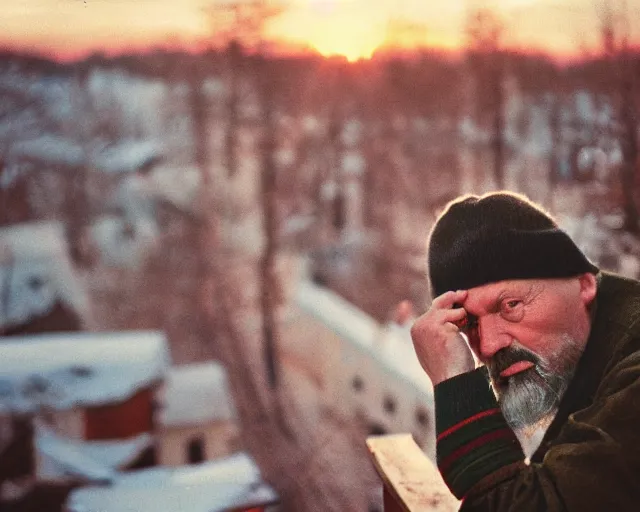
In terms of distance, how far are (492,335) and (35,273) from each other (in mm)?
1318

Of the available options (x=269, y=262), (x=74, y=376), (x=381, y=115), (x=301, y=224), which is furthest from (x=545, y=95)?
(x=74, y=376)

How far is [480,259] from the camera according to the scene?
52.1 inches

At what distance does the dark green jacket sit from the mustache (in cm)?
12

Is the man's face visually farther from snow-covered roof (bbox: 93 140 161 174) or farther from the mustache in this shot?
snow-covered roof (bbox: 93 140 161 174)

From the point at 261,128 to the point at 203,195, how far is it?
0.26 meters

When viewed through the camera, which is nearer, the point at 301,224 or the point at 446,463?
the point at 446,463

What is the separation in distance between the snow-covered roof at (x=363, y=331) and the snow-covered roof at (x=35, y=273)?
2.13 feet

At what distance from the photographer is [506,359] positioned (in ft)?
4.44

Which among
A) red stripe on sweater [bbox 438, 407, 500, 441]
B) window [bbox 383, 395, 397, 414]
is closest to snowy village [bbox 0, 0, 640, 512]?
window [bbox 383, 395, 397, 414]

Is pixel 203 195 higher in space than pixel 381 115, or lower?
lower

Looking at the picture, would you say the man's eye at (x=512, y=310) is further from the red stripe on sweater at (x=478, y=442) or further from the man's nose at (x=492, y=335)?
the red stripe on sweater at (x=478, y=442)

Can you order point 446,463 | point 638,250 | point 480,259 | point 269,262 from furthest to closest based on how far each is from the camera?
point 638,250 < point 269,262 < point 480,259 < point 446,463

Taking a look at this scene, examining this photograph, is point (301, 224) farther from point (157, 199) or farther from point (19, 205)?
point (19, 205)

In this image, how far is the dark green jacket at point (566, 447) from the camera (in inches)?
39.4
